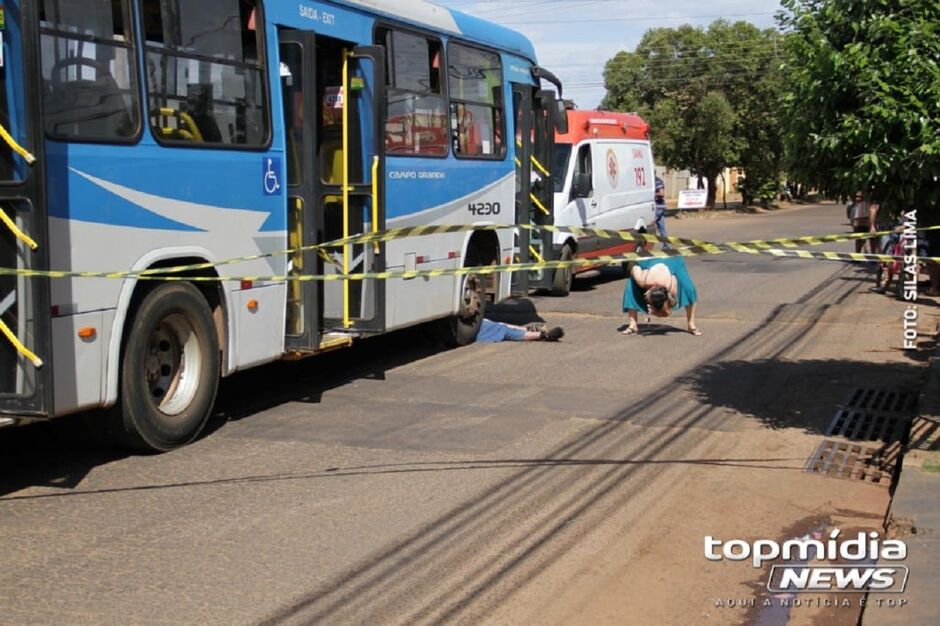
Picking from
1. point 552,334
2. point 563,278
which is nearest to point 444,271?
point 552,334

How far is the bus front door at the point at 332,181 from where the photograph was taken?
920 cm

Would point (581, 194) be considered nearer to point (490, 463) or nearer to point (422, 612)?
point (490, 463)

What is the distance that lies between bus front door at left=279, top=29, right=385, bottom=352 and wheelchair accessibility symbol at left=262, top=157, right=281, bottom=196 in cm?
44

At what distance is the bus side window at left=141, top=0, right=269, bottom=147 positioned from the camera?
755 cm

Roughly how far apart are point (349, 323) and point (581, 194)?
8.98m

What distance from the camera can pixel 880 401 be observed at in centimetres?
967

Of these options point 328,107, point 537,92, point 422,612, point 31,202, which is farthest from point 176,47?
point 537,92

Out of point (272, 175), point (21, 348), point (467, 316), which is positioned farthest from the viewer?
point (467, 316)

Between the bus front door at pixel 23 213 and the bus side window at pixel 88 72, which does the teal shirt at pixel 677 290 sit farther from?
the bus front door at pixel 23 213

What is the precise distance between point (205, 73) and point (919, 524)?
5.67 meters

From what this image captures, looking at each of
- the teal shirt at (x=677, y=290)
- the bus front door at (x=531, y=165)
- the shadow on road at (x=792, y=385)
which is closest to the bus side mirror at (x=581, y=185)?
the bus front door at (x=531, y=165)

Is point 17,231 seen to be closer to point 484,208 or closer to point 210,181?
point 210,181

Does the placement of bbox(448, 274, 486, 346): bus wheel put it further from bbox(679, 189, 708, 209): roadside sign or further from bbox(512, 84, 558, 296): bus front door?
bbox(679, 189, 708, 209): roadside sign

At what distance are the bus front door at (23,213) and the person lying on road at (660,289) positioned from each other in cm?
814
